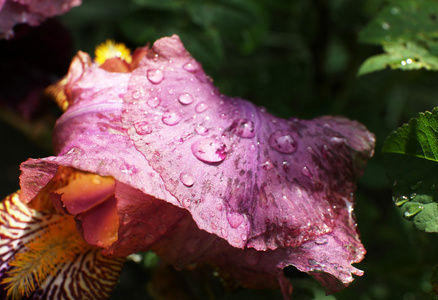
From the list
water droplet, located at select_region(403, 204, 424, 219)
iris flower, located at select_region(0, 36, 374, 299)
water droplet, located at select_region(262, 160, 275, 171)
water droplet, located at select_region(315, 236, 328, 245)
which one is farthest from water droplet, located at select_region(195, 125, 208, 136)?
water droplet, located at select_region(403, 204, 424, 219)

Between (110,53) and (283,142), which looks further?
(110,53)

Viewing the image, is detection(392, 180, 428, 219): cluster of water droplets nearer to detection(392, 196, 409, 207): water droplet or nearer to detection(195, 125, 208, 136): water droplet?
detection(392, 196, 409, 207): water droplet

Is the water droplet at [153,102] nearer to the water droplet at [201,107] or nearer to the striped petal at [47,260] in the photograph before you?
the water droplet at [201,107]

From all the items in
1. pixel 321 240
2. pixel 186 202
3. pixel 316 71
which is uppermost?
pixel 186 202

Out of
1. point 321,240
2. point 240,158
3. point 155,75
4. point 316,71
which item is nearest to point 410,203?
point 321,240

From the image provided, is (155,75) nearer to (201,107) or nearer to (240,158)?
(201,107)

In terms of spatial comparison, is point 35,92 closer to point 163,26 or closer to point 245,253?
point 163,26

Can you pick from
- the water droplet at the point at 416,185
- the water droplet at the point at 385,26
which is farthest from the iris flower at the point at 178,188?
the water droplet at the point at 385,26
